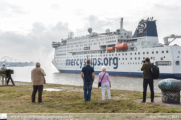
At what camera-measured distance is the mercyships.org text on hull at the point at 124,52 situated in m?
26.1

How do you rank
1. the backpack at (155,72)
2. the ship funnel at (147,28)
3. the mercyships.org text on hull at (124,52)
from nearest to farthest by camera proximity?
1. the backpack at (155,72)
2. the mercyships.org text on hull at (124,52)
3. the ship funnel at (147,28)

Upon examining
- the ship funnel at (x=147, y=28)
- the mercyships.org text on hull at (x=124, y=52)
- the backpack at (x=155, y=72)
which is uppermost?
the ship funnel at (x=147, y=28)

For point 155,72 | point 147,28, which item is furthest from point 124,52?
point 155,72

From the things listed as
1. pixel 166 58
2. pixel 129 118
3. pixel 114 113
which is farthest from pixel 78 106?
pixel 166 58

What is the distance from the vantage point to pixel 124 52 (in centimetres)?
3194

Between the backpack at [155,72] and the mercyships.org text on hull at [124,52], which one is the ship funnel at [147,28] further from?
the backpack at [155,72]

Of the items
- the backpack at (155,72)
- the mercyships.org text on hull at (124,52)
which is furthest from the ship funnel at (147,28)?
the backpack at (155,72)

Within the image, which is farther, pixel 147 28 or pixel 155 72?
pixel 147 28

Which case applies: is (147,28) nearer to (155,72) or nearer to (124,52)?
(124,52)

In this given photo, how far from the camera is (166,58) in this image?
2605cm

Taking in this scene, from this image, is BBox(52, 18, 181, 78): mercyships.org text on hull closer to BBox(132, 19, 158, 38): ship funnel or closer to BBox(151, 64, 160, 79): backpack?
BBox(132, 19, 158, 38): ship funnel

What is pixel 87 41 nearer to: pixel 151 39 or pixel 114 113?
pixel 151 39

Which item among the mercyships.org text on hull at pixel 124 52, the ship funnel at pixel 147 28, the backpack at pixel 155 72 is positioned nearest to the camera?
the backpack at pixel 155 72

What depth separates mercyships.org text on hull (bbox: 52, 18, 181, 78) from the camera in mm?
26142
